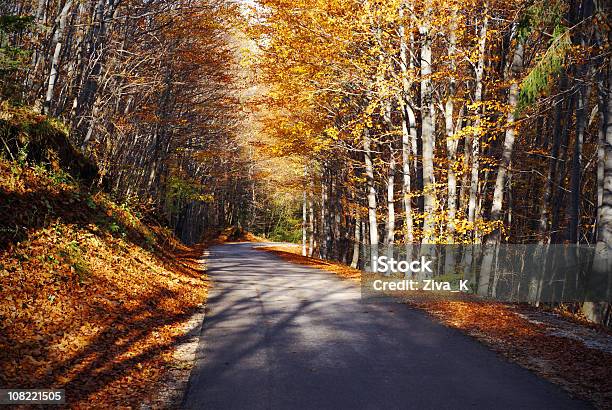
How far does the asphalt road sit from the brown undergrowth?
0.77 metres

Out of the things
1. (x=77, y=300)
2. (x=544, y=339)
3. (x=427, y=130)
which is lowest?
(x=77, y=300)

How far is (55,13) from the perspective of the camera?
12.8 meters

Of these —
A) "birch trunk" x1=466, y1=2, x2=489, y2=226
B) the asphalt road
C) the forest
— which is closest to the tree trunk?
the forest

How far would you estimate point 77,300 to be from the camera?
761 cm

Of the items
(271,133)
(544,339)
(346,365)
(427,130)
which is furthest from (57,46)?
(544,339)

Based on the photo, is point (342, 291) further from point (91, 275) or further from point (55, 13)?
point (55, 13)

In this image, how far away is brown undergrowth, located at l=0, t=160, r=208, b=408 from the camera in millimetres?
5578

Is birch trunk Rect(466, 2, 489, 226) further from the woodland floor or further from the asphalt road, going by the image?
the asphalt road

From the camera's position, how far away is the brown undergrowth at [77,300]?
18.3ft

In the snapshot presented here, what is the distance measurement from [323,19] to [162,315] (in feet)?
31.1

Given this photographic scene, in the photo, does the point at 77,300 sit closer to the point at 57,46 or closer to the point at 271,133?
the point at 57,46

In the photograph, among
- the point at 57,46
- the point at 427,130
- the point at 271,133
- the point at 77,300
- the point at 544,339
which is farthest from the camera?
the point at 271,133

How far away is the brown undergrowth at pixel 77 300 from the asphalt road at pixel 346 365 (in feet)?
2.52

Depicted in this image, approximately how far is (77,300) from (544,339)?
750cm
